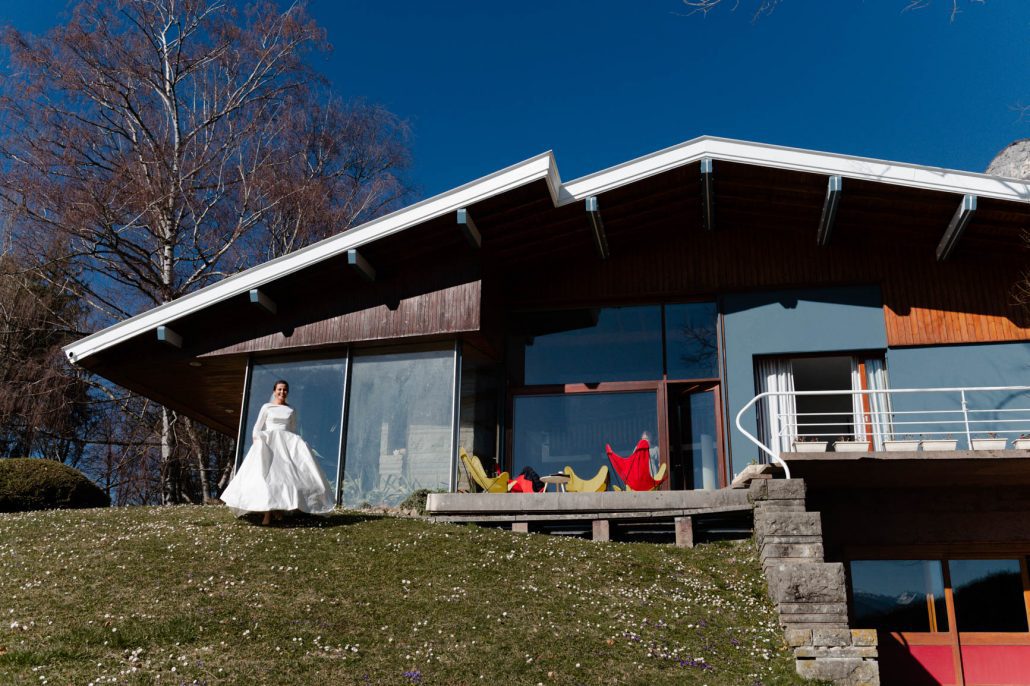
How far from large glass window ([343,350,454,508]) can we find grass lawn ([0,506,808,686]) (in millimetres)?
2344

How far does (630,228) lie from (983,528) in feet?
22.6

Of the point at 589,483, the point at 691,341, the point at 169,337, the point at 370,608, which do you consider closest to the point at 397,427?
the point at 589,483

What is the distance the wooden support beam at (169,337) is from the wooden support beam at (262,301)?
61.7 inches

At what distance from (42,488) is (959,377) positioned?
46.7 ft

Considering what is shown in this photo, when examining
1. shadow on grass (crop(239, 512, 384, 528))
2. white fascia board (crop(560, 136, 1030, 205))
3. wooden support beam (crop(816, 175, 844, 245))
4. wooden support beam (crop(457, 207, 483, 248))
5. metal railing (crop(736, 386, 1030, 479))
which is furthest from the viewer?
wooden support beam (crop(457, 207, 483, 248))

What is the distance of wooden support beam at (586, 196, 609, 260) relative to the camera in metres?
13.9

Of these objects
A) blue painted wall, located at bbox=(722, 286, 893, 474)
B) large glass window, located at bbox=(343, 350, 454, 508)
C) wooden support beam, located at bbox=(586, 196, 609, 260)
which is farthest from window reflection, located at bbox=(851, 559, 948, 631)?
wooden support beam, located at bbox=(586, 196, 609, 260)

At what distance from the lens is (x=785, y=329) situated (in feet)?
47.6

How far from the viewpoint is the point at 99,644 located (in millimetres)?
7473

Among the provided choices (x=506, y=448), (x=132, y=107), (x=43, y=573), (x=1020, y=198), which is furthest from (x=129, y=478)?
(x=1020, y=198)

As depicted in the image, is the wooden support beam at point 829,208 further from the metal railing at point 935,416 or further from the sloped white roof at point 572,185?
the metal railing at point 935,416

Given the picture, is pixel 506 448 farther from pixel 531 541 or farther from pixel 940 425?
pixel 940 425

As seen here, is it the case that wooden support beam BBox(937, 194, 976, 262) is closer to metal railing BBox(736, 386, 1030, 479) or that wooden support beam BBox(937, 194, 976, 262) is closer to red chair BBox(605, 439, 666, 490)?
metal railing BBox(736, 386, 1030, 479)

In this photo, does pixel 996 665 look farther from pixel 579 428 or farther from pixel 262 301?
pixel 262 301
